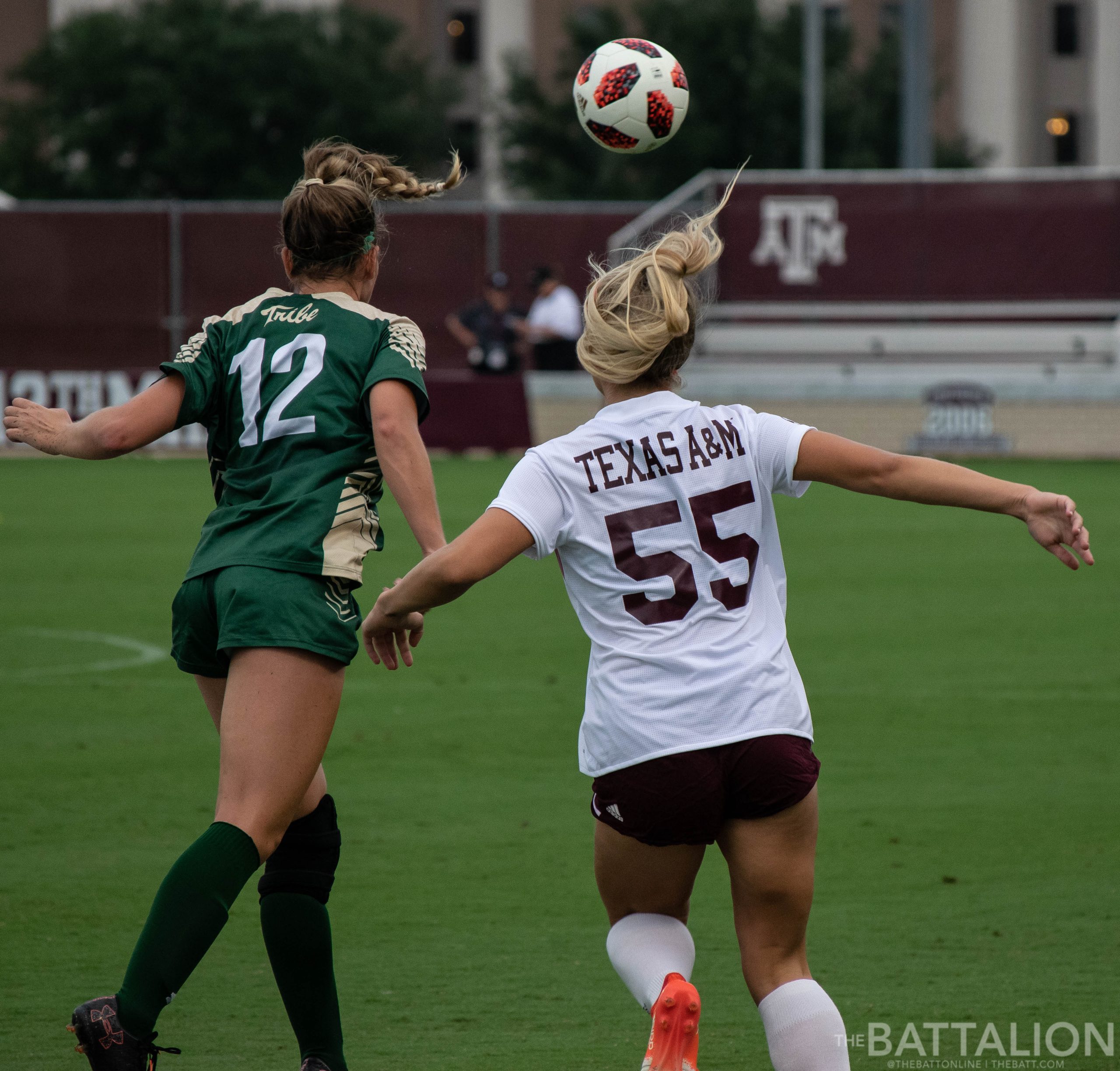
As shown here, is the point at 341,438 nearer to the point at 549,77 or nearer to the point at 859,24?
the point at 549,77

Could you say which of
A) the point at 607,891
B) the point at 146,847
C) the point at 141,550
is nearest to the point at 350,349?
the point at 607,891

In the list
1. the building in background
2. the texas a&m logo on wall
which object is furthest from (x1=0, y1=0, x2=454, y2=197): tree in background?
the texas a&m logo on wall

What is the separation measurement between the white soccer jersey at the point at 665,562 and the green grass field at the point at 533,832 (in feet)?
4.03

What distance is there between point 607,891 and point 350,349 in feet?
4.33

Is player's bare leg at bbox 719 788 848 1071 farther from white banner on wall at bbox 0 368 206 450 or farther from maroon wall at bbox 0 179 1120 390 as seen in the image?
maroon wall at bbox 0 179 1120 390

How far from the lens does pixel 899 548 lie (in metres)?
14.0

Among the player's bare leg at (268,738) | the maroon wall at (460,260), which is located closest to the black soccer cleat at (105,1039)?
the player's bare leg at (268,738)

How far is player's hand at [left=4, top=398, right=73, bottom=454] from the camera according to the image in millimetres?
3947

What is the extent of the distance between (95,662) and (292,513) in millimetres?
6010

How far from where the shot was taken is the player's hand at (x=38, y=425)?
395 cm

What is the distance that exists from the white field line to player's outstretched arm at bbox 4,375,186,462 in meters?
5.31

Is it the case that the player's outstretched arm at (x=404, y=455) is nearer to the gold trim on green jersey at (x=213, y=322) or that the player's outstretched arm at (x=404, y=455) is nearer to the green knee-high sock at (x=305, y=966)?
the gold trim on green jersey at (x=213, y=322)

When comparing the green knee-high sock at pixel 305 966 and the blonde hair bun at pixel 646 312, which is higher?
the blonde hair bun at pixel 646 312

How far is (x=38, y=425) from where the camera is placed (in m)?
3.98
